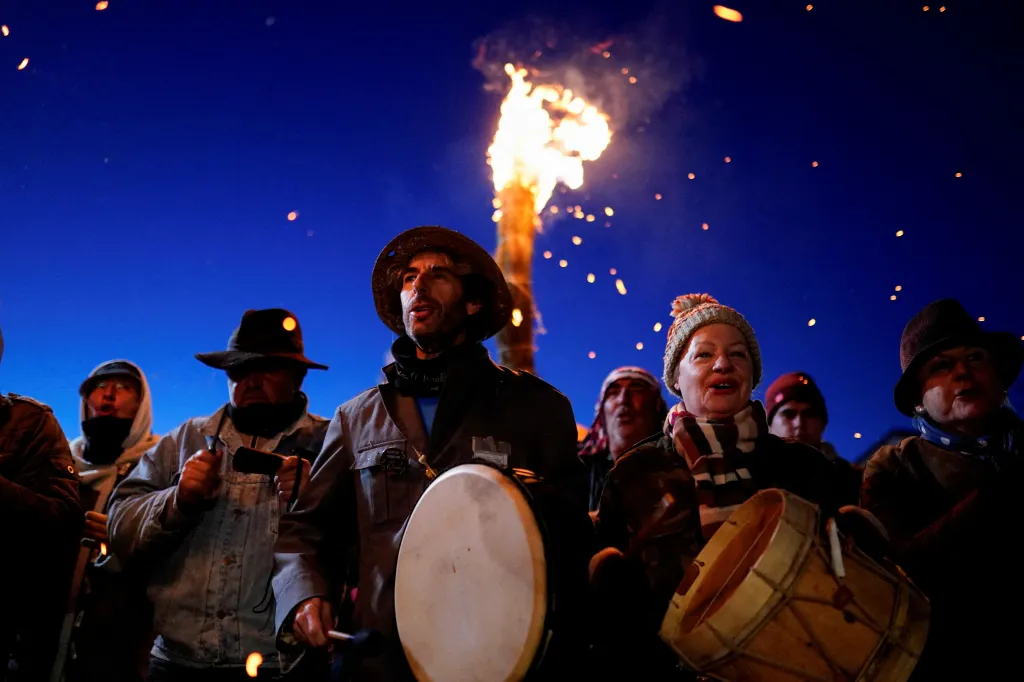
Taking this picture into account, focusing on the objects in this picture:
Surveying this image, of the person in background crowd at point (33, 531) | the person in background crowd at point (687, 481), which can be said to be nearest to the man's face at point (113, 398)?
the person in background crowd at point (33, 531)

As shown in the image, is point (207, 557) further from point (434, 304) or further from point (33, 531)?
point (434, 304)

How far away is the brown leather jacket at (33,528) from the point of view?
3.35m

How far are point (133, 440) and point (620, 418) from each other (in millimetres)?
3988

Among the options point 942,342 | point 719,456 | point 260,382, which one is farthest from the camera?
point 260,382

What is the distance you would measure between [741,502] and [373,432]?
158 cm

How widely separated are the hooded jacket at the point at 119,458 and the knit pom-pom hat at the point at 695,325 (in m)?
3.93

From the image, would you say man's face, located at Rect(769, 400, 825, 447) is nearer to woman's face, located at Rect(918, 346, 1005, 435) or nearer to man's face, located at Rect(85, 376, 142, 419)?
woman's face, located at Rect(918, 346, 1005, 435)

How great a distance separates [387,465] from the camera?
2725mm

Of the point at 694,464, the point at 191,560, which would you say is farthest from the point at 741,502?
the point at 191,560

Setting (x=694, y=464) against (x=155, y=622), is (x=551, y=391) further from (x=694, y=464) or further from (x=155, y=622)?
(x=155, y=622)

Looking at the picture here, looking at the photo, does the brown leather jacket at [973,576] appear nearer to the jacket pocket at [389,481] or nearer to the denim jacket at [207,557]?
the jacket pocket at [389,481]

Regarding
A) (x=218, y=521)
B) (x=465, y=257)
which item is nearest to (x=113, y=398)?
(x=218, y=521)

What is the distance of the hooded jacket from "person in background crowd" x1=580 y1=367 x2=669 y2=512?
11.2ft

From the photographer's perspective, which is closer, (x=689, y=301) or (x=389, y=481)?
(x=389, y=481)
